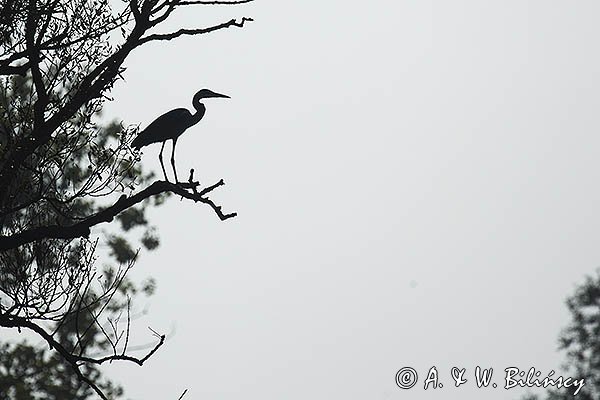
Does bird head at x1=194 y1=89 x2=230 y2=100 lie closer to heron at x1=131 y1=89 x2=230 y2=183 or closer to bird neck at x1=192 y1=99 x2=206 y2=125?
bird neck at x1=192 y1=99 x2=206 y2=125

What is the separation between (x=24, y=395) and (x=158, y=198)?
6325 millimetres

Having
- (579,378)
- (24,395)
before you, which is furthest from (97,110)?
(579,378)

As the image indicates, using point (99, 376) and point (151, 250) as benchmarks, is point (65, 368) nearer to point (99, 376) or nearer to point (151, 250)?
point (99, 376)

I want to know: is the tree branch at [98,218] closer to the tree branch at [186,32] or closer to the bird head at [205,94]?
the tree branch at [186,32]

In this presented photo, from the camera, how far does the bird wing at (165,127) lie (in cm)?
1192

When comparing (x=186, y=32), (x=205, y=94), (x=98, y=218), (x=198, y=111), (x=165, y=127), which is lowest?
(x=98, y=218)

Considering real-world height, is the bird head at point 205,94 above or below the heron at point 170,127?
above

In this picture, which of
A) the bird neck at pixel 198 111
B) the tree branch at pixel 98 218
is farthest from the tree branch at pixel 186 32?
the bird neck at pixel 198 111

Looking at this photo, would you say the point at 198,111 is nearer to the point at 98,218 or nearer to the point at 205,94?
the point at 205,94

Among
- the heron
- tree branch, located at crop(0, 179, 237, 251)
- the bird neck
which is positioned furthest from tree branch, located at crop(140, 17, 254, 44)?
the bird neck

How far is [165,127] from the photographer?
12062mm

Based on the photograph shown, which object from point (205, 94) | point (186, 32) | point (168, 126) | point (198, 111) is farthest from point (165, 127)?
point (186, 32)

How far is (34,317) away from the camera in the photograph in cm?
785

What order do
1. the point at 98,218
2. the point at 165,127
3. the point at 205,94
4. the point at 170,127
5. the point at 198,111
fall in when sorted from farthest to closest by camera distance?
1. the point at 205,94
2. the point at 198,111
3. the point at 170,127
4. the point at 165,127
5. the point at 98,218
